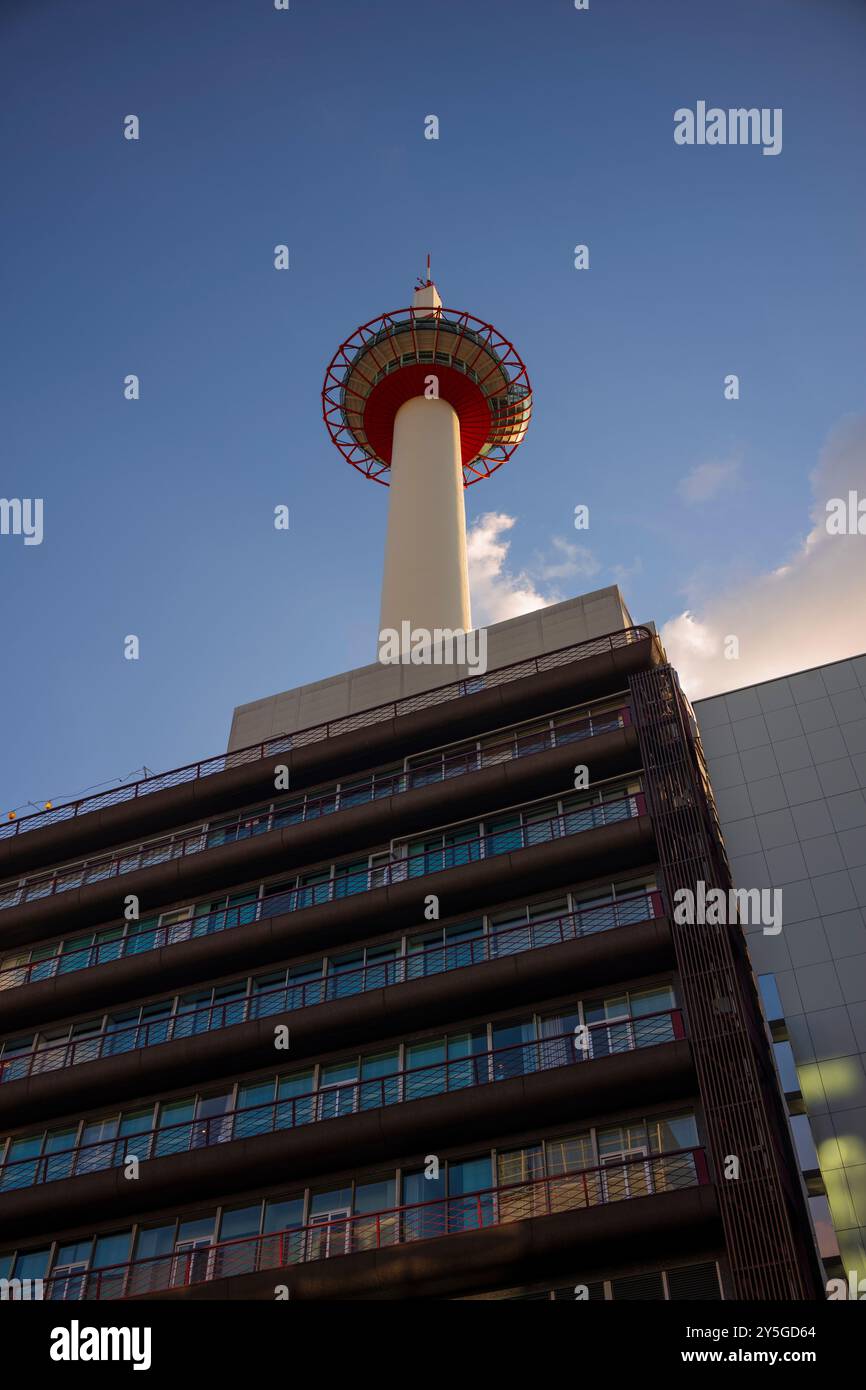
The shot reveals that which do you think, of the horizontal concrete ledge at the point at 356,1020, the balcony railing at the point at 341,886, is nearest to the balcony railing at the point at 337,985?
the horizontal concrete ledge at the point at 356,1020

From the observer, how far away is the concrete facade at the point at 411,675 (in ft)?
125

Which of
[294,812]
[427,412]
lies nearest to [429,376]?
[427,412]

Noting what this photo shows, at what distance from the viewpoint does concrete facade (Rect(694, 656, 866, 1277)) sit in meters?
28.5

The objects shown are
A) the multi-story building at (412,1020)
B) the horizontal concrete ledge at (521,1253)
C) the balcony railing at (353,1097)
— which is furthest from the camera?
the balcony railing at (353,1097)

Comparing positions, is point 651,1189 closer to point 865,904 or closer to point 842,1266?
point 842,1266

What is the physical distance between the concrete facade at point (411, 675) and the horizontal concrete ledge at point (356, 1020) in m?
11.6

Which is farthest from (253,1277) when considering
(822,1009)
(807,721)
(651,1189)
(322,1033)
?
(807,721)

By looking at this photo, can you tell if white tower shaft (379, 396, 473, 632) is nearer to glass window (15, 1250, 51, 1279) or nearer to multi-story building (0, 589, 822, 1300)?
multi-story building (0, 589, 822, 1300)

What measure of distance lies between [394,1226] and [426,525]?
33.2 metres

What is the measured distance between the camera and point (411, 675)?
130 feet

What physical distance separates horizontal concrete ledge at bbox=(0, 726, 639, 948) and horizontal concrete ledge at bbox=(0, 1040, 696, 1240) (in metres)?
8.41

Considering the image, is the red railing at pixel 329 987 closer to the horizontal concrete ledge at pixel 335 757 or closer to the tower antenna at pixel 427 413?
the horizontal concrete ledge at pixel 335 757

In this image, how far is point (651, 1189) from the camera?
23.3m
